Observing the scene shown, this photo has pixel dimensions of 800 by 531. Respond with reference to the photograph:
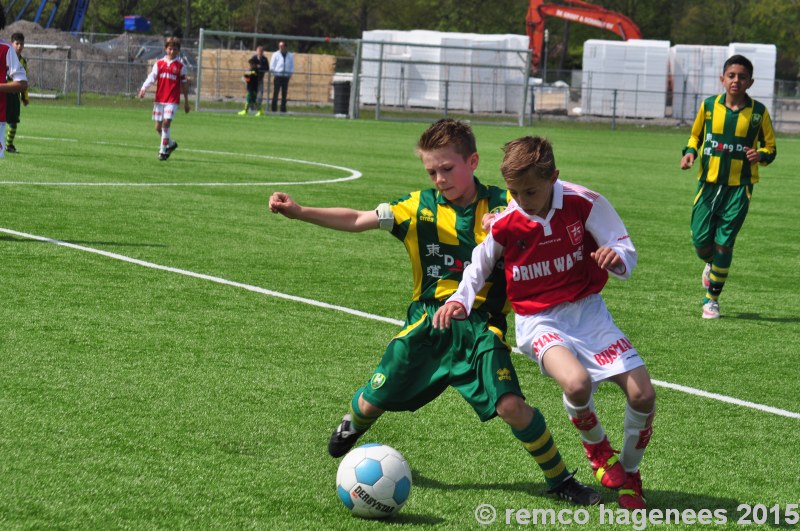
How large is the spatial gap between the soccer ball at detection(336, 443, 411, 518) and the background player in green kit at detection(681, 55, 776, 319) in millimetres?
5455

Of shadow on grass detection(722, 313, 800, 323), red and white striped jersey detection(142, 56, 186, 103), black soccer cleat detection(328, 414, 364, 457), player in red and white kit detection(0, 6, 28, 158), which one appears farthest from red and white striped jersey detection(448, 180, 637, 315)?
red and white striped jersey detection(142, 56, 186, 103)

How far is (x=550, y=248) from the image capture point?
4.81m

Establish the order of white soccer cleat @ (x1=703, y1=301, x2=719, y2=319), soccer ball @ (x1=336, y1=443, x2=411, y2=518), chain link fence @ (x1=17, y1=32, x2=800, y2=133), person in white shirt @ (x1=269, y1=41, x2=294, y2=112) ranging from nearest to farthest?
soccer ball @ (x1=336, y1=443, x2=411, y2=518), white soccer cleat @ (x1=703, y1=301, x2=719, y2=319), person in white shirt @ (x1=269, y1=41, x2=294, y2=112), chain link fence @ (x1=17, y1=32, x2=800, y2=133)

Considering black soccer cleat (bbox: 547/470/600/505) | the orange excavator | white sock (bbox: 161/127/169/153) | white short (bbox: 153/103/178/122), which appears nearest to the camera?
black soccer cleat (bbox: 547/470/600/505)

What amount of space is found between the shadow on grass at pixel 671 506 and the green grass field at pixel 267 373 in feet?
0.06

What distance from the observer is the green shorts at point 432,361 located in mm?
4742

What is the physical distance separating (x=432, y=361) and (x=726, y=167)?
5.44m

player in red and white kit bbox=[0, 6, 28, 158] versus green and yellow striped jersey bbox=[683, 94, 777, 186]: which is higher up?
player in red and white kit bbox=[0, 6, 28, 158]

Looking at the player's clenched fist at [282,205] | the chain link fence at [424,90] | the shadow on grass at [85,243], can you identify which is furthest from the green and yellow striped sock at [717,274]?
the chain link fence at [424,90]

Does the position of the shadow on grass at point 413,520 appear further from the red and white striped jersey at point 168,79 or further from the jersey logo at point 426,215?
the red and white striped jersey at point 168,79

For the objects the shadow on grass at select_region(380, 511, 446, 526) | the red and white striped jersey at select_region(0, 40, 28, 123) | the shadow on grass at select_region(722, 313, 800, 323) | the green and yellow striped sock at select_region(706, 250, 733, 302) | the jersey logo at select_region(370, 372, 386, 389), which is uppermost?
the red and white striped jersey at select_region(0, 40, 28, 123)

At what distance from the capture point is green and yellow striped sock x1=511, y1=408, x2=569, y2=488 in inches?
184

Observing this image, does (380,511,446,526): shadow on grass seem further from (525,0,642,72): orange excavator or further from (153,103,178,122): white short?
(525,0,642,72): orange excavator

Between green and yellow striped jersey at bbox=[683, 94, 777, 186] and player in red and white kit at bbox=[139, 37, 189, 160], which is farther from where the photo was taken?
player in red and white kit at bbox=[139, 37, 189, 160]
